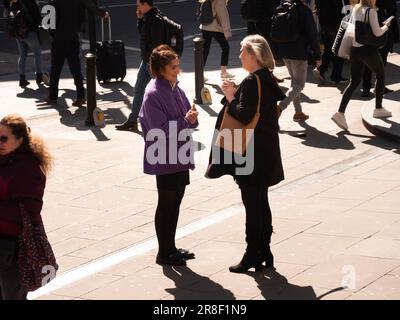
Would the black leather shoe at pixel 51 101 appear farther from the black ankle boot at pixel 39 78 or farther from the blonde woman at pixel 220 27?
the blonde woman at pixel 220 27

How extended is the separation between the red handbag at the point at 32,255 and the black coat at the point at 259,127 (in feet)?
6.64

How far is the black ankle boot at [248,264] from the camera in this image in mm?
9094

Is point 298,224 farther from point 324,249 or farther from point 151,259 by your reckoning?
point 151,259

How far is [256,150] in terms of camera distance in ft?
29.5

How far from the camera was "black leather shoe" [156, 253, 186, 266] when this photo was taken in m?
9.34

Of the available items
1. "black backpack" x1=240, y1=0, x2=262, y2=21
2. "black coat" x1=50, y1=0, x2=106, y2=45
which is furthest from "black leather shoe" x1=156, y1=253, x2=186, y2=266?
"black backpack" x1=240, y1=0, x2=262, y2=21

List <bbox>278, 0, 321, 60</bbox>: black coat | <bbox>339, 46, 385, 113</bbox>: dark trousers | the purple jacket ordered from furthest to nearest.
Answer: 1. <bbox>278, 0, 321, 60</bbox>: black coat
2. <bbox>339, 46, 385, 113</bbox>: dark trousers
3. the purple jacket

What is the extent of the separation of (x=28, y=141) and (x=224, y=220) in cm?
354

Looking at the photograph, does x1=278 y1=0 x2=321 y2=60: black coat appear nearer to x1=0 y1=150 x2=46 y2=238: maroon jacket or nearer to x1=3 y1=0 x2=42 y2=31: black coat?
x1=3 y1=0 x2=42 y2=31: black coat

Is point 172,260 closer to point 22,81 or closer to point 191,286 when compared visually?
point 191,286

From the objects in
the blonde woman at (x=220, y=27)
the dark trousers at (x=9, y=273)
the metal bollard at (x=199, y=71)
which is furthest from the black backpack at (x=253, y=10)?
the dark trousers at (x=9, y=273)

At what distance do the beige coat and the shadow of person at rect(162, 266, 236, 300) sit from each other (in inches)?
397

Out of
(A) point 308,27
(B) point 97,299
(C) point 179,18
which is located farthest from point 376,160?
(C) point 179,18

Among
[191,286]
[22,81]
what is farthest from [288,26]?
[191,286]
